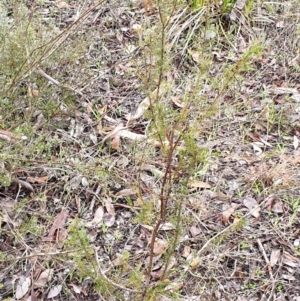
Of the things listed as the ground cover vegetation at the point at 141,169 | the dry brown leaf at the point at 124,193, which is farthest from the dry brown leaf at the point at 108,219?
the dry brown leaf at the point at 124,193

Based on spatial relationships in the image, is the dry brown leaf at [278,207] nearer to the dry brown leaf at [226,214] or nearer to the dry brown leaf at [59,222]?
the dry brown leaf at [226,214]

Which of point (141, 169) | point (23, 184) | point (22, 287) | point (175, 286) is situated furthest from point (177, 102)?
point (22, 287)

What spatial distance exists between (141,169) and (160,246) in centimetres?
39

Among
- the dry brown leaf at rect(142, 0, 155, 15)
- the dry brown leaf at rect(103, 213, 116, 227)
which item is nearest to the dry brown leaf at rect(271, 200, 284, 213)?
the dry brown leaf at rect(103, 213, 116, 227)

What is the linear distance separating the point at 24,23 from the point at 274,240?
1.48 m

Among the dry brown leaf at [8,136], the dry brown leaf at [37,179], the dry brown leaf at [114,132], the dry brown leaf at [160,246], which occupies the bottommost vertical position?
the dry brown leaf at [160,246]

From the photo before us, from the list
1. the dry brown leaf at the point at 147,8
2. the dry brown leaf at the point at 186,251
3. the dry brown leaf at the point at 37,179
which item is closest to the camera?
the dry brown leaf at the point at 186,251

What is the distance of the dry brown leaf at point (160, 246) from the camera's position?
209cm

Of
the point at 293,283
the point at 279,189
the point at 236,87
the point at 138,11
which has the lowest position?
the point at 293,283

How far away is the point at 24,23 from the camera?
2445mm

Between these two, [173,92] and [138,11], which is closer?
[173,92]

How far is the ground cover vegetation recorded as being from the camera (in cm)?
188

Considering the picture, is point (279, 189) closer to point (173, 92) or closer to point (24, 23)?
point (173, 92)

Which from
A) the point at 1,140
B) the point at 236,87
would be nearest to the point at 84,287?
the point at 1,140
